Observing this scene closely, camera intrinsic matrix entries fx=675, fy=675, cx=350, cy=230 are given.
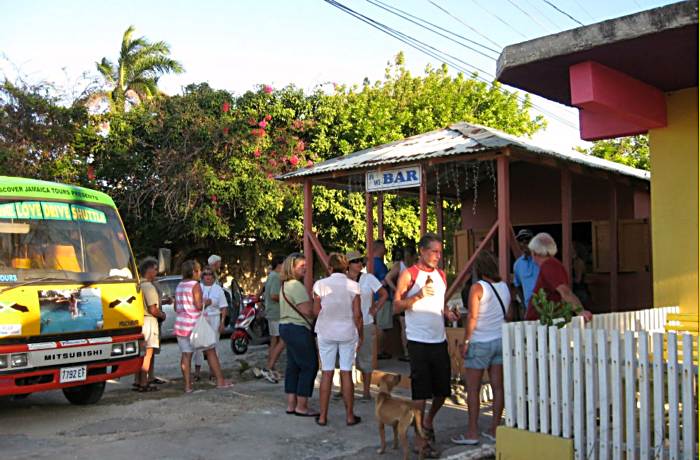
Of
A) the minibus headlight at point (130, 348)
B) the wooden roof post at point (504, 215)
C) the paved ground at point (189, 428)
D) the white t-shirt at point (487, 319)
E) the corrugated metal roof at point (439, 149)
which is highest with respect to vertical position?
the corrugated metal roof at point (439, 149)

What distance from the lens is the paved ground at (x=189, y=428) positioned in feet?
19.8

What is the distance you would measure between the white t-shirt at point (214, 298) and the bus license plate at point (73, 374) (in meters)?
1.91

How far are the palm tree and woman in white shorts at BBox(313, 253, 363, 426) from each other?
2150cm

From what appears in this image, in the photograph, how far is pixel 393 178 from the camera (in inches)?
389

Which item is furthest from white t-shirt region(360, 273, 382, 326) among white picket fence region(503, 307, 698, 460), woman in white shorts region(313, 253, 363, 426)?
white picket fence region(503, 307, 698, 460)

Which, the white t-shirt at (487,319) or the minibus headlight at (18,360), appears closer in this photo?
the white t-shirt at (487,319)

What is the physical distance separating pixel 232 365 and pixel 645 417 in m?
7.98

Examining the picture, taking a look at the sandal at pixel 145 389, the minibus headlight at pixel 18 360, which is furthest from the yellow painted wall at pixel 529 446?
the sandal at pixel 145 389

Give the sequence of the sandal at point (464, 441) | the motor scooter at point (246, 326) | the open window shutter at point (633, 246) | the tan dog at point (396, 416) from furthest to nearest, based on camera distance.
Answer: the motor scooter at point (246, 326) < the open window shutter at point (633, 246) < the sandal at point (464, 441) < the tan dog at point (396, 416)

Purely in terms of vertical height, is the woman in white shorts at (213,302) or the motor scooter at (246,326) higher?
the woman in white shorts at (213,302)

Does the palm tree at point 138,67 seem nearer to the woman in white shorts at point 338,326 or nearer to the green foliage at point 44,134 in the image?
the green foliage at point 44,134

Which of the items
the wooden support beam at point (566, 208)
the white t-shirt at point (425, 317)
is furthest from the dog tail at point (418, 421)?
the wooden support beam at point (566, 208)

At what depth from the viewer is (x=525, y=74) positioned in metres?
7.09

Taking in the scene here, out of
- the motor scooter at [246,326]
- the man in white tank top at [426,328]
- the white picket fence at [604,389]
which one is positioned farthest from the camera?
the motor scooter at [246,326]
